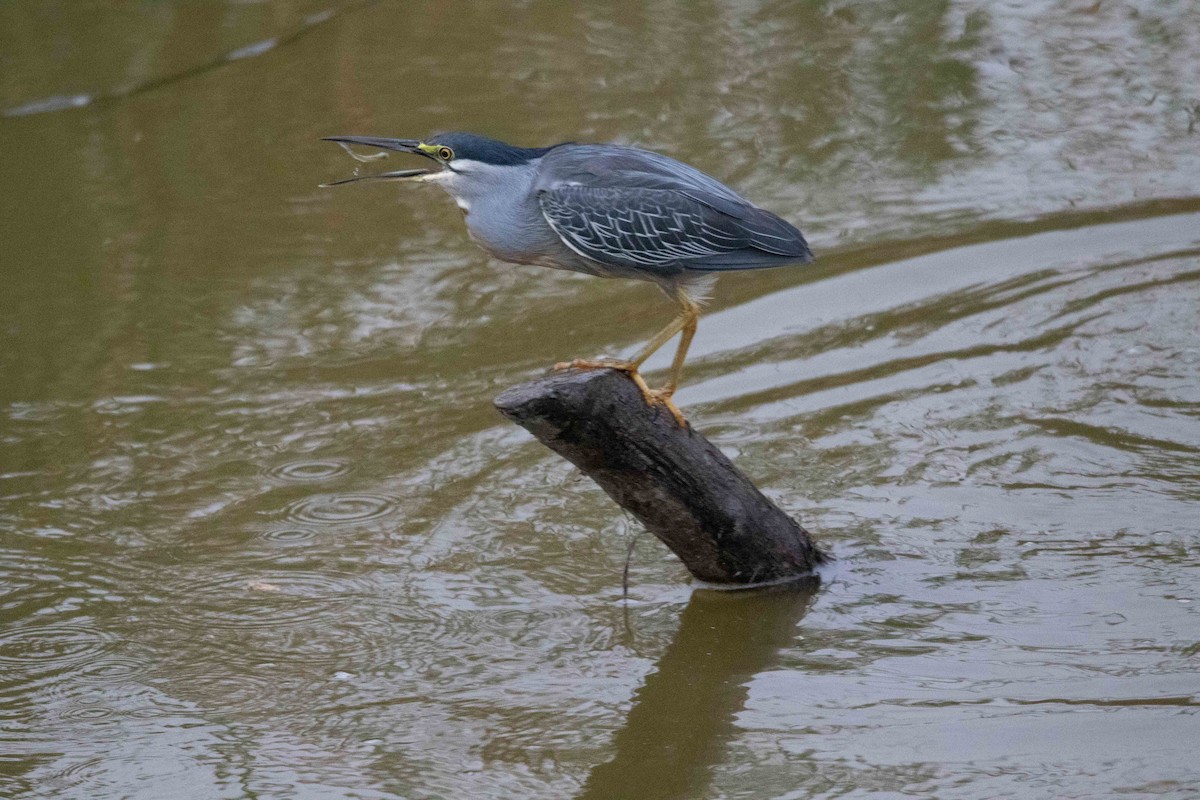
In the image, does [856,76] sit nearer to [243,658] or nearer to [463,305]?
[463,305]

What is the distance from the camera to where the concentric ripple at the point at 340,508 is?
5.80m

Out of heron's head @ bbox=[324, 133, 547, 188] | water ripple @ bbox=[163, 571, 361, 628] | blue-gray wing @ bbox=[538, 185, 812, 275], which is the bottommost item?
water ripple @ bbox=[163, 571, 361, 628]

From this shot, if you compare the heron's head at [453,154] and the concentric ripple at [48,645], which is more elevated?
the heron's head at [453,154]

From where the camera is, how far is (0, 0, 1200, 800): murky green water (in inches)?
177

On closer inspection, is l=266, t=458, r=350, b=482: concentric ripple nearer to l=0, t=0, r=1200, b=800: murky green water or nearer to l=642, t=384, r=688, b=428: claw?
l=0, t=0, r=1200, b=800: murky green water

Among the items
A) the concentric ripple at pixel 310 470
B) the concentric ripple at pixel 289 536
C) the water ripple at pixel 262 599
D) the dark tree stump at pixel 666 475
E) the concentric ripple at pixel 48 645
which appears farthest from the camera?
the concentric ripple at pixel 310 470

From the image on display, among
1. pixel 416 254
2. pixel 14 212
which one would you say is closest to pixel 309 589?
pixel 416 254

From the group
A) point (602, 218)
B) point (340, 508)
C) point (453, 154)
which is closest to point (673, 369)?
point (602, 218)

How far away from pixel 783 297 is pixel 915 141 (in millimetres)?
1889

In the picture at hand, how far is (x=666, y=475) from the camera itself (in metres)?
4.70

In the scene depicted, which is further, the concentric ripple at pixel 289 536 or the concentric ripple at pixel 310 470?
the concentric ripple at pixel 310 470

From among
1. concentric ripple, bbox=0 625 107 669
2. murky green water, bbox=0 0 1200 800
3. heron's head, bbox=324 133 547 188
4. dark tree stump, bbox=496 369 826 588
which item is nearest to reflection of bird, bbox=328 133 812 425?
heron's head, bbox=324 133 547 188

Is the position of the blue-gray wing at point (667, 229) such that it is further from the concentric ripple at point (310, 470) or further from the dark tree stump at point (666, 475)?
the concentric ripple at point (310, 470)

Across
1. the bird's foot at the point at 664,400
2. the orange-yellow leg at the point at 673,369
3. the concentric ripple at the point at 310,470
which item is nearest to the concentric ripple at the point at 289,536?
the concentric ripple at the point at 310,470
